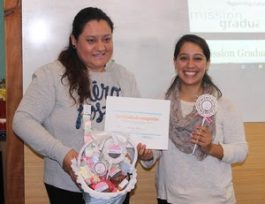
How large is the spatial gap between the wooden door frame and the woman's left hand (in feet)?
3.66

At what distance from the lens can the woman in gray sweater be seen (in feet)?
4.97

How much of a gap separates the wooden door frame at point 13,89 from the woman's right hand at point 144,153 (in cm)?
94

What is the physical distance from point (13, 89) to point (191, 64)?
109cm

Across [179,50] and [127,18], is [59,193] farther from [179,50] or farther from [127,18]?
[127,18]

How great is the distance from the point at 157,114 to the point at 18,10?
3.61ft

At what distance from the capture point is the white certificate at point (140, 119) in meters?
1.58

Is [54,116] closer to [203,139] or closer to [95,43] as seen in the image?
[95,43]

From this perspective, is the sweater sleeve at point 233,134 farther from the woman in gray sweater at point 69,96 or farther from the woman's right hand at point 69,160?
the woman's right hand at point 69,160

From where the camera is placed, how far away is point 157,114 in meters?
1.63

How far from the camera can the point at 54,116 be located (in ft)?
5.13

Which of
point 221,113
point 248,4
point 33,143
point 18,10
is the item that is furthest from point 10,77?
point 248,4

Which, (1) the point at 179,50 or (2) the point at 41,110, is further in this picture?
(1) the point at 179,50

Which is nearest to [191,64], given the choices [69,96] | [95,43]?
[95,43]

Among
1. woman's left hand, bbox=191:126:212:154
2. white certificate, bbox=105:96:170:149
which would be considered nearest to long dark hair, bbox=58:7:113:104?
white certificate, bbox=105:96:170:149
